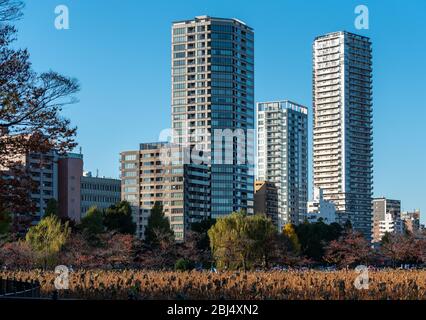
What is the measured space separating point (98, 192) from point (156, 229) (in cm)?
7767

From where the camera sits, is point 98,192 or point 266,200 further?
point 266,200

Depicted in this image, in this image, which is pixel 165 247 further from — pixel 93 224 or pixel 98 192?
pixel 98 192

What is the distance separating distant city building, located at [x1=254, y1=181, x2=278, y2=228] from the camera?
19262cm

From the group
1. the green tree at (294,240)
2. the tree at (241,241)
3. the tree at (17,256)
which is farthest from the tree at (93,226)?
the green tree at (294,240)

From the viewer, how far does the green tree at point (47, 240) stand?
223ft

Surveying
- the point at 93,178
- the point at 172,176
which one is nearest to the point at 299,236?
the point at 172,176

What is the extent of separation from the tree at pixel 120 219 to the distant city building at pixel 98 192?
66.3m

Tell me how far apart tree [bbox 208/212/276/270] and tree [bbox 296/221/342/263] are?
994 inches

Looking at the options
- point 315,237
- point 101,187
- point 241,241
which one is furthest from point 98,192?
point 241,241

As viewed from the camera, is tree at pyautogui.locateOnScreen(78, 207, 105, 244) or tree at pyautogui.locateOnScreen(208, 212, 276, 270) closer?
tree at pyautogui.locateOnScreen(208, 212, 276, 270)

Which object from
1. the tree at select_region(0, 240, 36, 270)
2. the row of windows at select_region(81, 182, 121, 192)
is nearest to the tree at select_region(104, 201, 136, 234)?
the tree at select_region(0, 240, 36, 270)

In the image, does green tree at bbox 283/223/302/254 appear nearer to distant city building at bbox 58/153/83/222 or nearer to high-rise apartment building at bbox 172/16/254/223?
distant city building at bbox 58/153/83/222

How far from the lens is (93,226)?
80.2 metres
